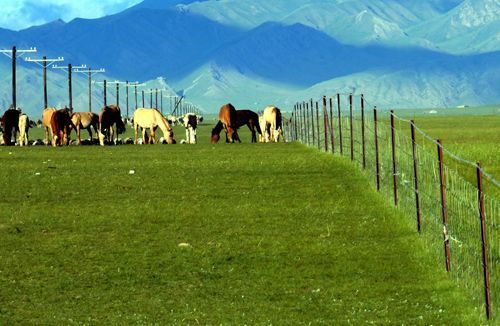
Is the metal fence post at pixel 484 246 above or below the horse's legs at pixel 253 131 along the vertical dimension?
below

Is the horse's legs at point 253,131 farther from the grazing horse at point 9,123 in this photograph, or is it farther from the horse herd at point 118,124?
the grazing horse at point 9,123

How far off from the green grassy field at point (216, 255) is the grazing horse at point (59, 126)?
28528 mm

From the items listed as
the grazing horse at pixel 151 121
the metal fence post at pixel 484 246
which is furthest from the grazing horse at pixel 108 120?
the metal fence post at pixel 484 246

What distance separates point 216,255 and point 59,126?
148ft

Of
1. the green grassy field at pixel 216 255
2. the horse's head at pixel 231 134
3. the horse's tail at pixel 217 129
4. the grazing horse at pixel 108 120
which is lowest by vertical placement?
the green grassy field at pixel 216 255

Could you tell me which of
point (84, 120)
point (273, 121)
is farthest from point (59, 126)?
point (273, 121)

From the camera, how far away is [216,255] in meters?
19.8

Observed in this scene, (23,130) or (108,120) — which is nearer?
(23,130)

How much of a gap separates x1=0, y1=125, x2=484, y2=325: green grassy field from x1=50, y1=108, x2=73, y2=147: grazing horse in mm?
28528

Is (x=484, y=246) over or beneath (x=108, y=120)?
beneath

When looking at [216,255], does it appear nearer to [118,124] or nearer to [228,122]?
[228,122]

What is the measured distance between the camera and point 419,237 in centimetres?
2102

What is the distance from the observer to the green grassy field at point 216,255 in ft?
49.9

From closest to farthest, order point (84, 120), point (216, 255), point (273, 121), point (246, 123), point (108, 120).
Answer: point (216, 255)
point (108, 120)
point (84, 120)
point (246, 123)
point (273, 121)
